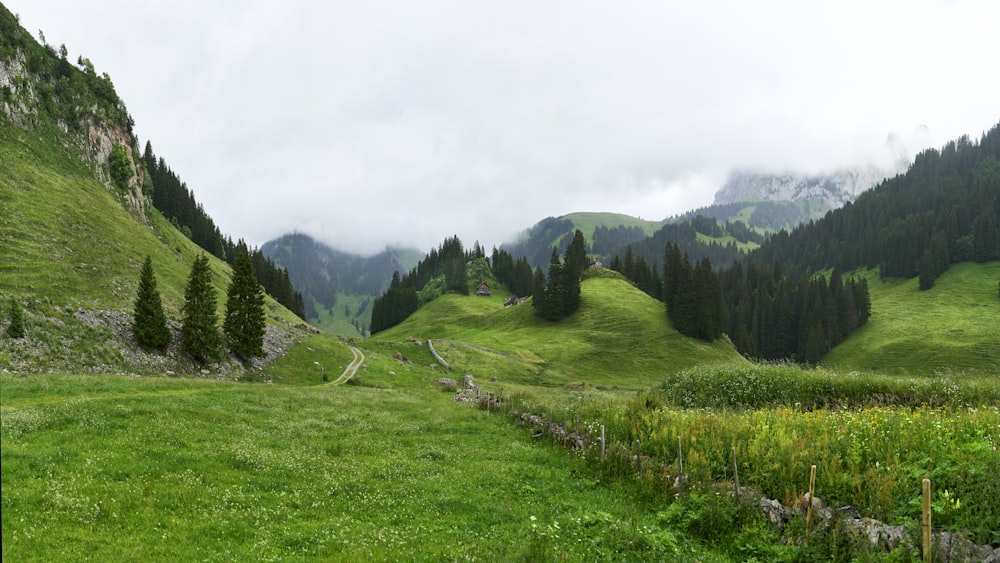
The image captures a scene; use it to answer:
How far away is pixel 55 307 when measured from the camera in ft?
160

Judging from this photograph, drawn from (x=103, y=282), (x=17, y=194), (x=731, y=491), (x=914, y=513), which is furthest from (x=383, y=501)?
(x=17, y=194)

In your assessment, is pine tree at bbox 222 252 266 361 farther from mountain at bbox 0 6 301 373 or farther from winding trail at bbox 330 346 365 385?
winding trail at bbox 330 346 365 385

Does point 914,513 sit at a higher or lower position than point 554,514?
higher

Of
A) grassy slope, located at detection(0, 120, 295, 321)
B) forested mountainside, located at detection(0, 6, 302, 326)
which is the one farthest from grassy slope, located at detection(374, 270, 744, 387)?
forested mountainside, located at detection(0, 6, 302, 326)

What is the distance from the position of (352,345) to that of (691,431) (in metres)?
85.5

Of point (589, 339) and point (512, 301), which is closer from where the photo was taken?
point (589, 339)

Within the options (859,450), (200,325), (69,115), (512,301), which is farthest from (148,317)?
(512,301)

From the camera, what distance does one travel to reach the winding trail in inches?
2660

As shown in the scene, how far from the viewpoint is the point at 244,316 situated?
66312 millimetres

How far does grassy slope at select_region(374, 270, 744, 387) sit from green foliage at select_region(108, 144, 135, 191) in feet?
259

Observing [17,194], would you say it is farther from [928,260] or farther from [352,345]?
[928,260]

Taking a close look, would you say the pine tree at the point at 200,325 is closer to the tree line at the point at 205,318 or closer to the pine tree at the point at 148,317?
the tree line at the point at 205,318

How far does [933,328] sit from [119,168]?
19971 cm

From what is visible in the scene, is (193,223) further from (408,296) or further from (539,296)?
(539,296)
